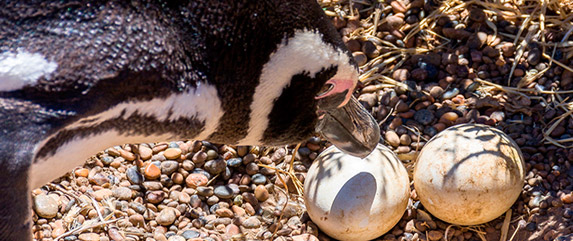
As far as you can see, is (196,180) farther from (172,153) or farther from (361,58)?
(361,58)

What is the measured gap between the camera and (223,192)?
3.03 meters

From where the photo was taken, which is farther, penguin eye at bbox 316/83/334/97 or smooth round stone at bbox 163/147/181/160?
smooth round stone at bbox 163/147/181/160

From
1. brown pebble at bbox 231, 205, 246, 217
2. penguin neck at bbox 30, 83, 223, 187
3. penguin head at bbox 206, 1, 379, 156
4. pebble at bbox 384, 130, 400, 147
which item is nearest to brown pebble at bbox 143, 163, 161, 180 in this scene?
brown pebble at bbox 231, 205, 246, 217

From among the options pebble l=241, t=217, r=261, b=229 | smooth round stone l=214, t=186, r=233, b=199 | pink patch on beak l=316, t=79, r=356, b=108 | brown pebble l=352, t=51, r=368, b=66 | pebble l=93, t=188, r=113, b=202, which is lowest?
pebble l=241, t=217, r=261, b=229

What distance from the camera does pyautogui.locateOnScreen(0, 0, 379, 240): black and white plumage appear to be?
116 cm

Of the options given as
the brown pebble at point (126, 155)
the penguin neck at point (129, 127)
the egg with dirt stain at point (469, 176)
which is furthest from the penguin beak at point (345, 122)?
the brown pebble at point (126, 155)

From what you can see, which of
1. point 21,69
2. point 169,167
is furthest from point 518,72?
point 21,69

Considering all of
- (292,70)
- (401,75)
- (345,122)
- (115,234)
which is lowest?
(115,234)

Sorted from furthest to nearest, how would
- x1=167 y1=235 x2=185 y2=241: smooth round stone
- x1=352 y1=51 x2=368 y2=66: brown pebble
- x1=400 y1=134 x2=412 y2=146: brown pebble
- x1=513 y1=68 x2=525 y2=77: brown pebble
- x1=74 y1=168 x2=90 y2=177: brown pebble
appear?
x1=352 y1=51 x2=368 y2=66: brown pebble < x1=513 y1=68 x2=525 y2=77: brown pebble < x1=400 y1=134 x2=412 y2=146: brown pebble < x1=74 y1=168 x2=90 y2=177: brown pebble < x1=167 y1=235 x2=185 y2=241: smooth round stone

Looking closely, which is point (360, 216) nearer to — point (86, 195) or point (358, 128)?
point (358, 128)

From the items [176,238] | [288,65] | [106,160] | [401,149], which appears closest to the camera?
[288,65]

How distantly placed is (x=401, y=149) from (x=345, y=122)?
113cm

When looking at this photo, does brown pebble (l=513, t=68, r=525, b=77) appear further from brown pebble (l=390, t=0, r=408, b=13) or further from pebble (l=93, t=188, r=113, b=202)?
pebble (l=93, t=188, r=113, b=202)

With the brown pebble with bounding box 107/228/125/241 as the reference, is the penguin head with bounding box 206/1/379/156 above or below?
above
